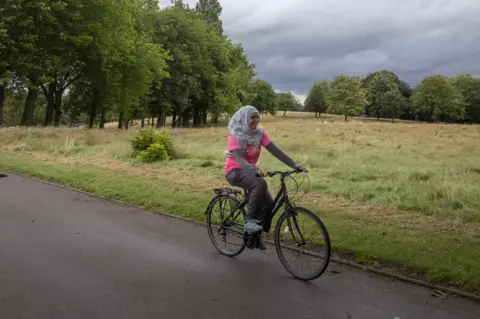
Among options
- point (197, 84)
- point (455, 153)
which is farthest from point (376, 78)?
point (455, 153)

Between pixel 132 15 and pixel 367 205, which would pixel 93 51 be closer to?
pixel 132 15

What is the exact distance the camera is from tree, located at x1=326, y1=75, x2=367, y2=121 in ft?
287

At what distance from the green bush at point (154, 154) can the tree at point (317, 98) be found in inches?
3918

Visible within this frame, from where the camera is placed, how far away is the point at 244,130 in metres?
5.43

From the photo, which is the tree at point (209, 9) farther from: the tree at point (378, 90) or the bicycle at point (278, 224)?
the bicycle at point (278, 224)

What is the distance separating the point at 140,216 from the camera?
8172mm

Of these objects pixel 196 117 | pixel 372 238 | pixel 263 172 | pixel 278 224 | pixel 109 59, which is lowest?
pixel 372 238

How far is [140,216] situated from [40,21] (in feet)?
77.7

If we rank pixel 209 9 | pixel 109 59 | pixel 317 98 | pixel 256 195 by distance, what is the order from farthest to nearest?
pixel 317 98
pixel 209 9
pixel 109 59
pixel 256 195

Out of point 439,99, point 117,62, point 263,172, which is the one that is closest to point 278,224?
point 263,172

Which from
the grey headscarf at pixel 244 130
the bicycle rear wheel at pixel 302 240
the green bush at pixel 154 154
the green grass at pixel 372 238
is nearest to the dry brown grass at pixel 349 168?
the green bush at pixel 154 154

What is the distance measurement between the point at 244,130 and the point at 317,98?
113 meters

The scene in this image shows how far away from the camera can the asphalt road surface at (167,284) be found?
4121 mm

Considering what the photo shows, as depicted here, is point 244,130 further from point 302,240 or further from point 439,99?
point 439,99
